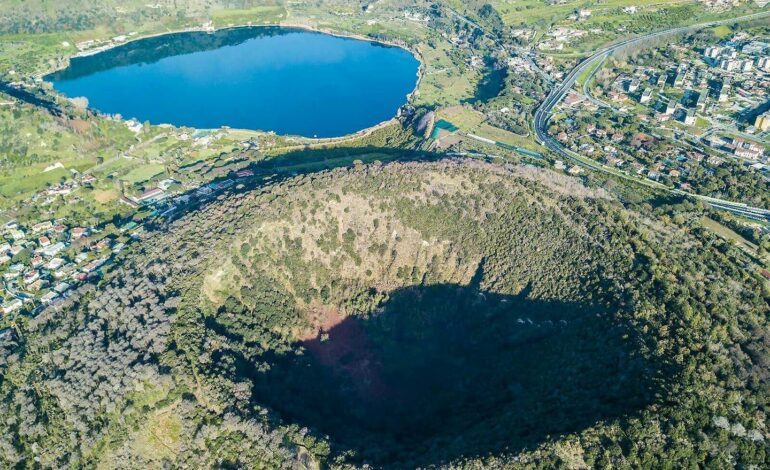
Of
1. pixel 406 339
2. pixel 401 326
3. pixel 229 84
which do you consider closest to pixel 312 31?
pixel 229 84

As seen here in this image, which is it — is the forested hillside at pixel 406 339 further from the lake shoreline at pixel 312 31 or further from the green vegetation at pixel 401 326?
the lake shoreline at pixel 312 31

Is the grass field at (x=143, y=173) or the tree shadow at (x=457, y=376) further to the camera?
the grass field at (x=143, y=173)

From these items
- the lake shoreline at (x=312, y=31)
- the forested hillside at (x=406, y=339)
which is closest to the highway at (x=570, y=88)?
the forested hillside at (x=406, y=339)

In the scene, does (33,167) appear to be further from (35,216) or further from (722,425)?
(722,425)

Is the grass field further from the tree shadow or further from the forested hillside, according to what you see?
the tree shadow

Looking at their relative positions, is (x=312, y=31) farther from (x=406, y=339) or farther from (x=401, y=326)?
(x=406, y=339)

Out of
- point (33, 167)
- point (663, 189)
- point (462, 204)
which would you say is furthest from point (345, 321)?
point (33, 167)
